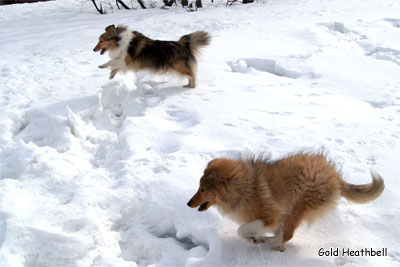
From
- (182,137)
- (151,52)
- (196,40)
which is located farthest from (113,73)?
(182,137)

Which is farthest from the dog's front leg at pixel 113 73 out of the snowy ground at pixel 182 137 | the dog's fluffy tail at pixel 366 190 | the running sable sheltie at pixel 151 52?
the dog's fluffy tail at pixel 366 190

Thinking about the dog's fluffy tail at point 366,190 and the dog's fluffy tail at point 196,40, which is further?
the dog's fluffy tail at point 196,40

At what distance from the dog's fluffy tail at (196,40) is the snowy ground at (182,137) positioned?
64 cm

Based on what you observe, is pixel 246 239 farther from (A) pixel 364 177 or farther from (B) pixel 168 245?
(A) pixel 364 177

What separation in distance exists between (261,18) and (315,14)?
1.61 metres

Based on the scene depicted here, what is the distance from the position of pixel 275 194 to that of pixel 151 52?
4.16 metres

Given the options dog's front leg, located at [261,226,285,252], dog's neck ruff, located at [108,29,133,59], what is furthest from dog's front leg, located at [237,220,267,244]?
dog's neck ruff, located at [108,29,133,59]

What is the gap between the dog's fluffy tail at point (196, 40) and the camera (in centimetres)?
615

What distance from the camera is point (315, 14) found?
995cm

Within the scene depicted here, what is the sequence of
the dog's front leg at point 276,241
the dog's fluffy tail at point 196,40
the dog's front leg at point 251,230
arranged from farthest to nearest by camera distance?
the dog's fluffy tail at point 196,40, the dog's front leg at point 276,241, the dog's front leg at point 251,230

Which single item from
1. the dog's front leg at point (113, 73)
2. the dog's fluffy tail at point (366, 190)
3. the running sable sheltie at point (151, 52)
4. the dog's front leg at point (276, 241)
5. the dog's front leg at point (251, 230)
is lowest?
the dog's front leg at point (276, 241)

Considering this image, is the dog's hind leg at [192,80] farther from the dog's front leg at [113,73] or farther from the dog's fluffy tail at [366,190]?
the dog's fluffy tail at [366,190]

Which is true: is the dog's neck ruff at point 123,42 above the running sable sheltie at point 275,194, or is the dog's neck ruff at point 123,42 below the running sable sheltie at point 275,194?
above

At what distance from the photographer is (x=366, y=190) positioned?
8.95 ft
